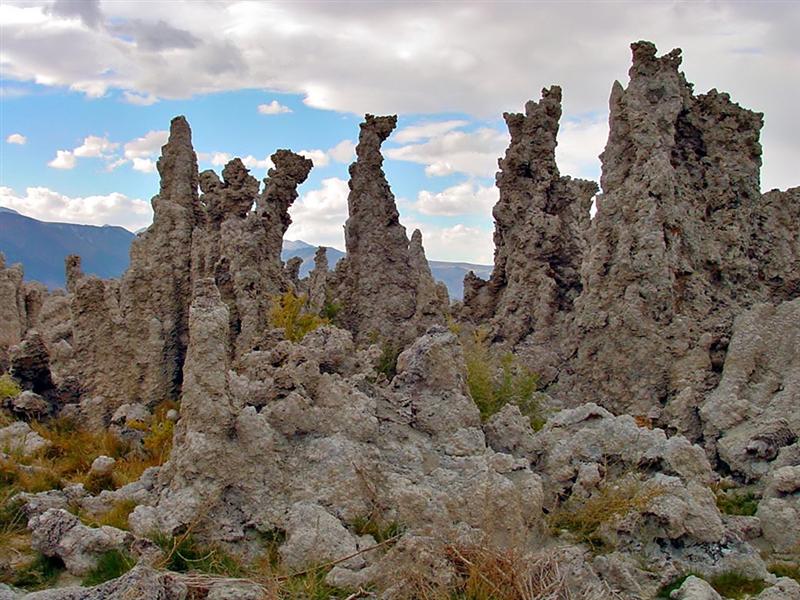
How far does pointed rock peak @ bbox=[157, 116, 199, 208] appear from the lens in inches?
516

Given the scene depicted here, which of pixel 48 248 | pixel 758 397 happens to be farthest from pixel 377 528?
pixel 48 248

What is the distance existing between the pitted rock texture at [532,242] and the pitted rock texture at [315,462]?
22.0 feet

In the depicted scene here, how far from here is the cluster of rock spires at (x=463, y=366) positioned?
20.8 ft

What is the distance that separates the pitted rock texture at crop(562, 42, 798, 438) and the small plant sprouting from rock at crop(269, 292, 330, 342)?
15.0ft

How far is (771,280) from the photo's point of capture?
12703 mm

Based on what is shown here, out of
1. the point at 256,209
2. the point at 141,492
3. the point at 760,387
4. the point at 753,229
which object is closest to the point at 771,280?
the point at 753,229

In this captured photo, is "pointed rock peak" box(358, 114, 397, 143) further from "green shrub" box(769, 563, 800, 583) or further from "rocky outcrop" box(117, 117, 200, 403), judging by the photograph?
"green shrub" box(769, 563, 800, 583)

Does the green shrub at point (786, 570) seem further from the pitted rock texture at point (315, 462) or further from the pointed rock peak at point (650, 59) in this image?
the pointed rock peak at point (650, 59)

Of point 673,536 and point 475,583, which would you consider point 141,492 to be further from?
point 673,536

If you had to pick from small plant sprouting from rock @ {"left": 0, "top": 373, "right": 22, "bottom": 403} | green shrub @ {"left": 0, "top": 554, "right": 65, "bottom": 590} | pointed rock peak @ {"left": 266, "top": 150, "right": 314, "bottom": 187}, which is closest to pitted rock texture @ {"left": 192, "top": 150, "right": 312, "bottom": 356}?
pointed rock peak @ {"left": 266, "top": 150, "right": 314, "bottom": 187}

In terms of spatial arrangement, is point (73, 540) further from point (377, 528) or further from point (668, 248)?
point (668, 248)

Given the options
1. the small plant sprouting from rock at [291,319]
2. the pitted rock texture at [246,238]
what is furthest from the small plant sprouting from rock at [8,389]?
the small plant sprouting from rock at [291,319]

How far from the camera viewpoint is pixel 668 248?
1188 centimetres

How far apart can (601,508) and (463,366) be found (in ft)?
7.29
